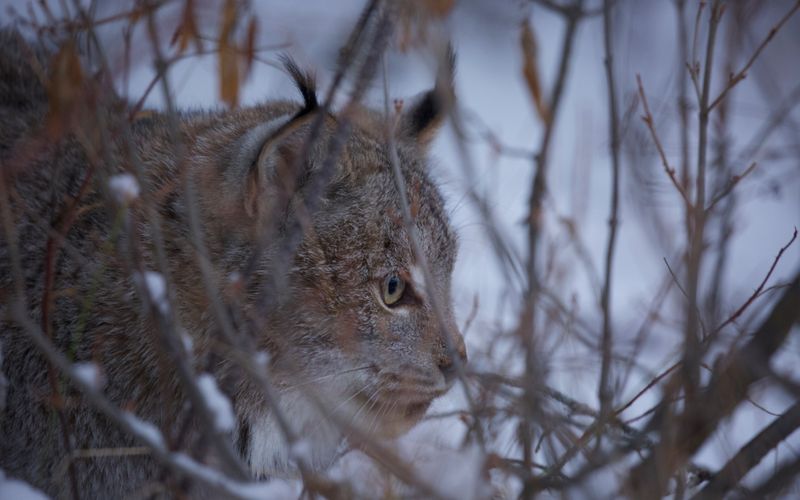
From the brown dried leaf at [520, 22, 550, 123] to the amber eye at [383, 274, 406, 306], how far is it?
4.09ft

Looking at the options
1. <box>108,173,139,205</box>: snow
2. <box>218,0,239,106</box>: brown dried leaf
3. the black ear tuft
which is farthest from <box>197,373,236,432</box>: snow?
<box>218,0,239,106</box>: brown dried leaf

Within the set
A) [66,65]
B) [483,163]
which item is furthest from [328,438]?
[483,163]

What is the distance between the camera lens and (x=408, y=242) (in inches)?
145

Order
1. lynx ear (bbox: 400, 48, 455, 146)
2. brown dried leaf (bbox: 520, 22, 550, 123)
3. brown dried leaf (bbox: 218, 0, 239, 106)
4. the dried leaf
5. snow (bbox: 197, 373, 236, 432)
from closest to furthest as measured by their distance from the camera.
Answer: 1. snow (bbox: 197, 373, 236, 432)
2. brown dried leaf (bbox: 520, 22, 550, 123)
3. the dried leaf
4. brown dried leaf (bbox: 218, 0, 239, 106)
5. lynx ear (bbox: 400, 48, 455, 146)

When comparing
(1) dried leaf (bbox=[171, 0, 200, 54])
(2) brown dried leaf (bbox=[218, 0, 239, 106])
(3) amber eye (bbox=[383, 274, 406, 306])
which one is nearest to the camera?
(1) dried leaf (bbox=[171, 0, 200, 54])

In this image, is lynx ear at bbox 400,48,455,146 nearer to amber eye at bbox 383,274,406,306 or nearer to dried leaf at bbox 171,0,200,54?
amber eye at bbox 383,274,406,306

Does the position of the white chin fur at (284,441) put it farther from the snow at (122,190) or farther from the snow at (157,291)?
the snow at (122,190)

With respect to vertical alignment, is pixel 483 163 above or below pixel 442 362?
above

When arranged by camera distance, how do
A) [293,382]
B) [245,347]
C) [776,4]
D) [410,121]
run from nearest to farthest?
[245,347] → [293,382] → [410,121] → [776,4]

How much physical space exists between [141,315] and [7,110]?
6.16ft

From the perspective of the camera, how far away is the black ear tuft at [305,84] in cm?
311

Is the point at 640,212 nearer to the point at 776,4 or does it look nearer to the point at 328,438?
the point at 328,438

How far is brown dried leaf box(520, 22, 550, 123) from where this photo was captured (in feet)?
8.52

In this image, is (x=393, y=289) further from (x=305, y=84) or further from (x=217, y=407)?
(x=217, y=407)
